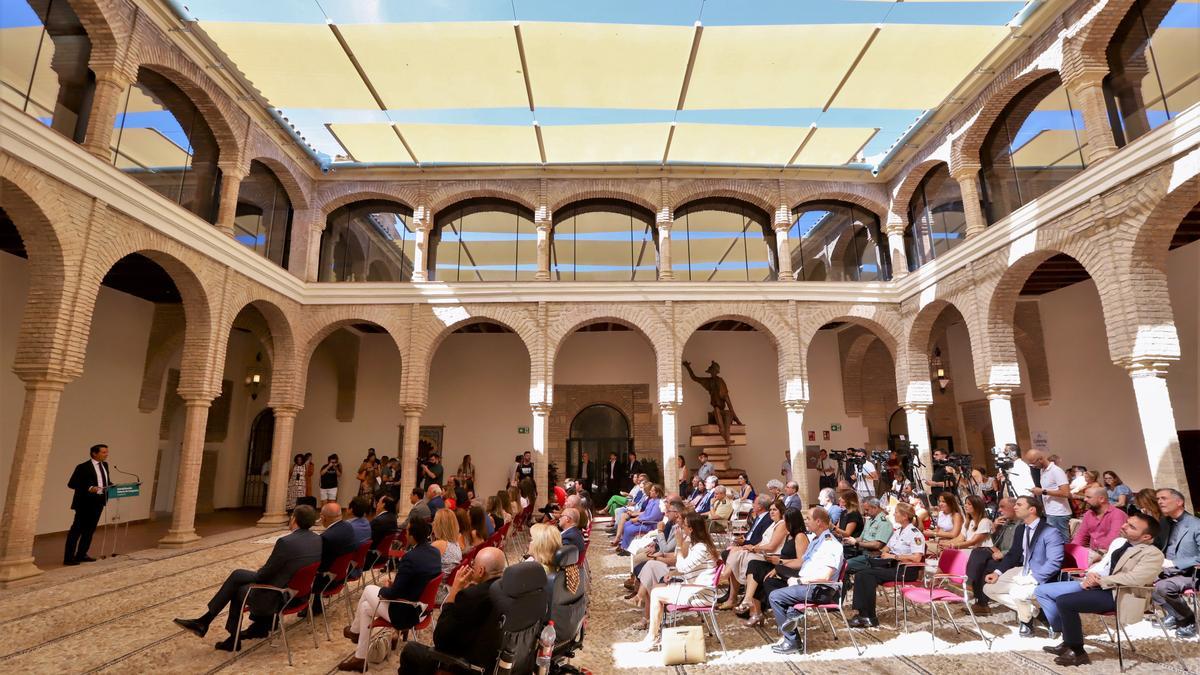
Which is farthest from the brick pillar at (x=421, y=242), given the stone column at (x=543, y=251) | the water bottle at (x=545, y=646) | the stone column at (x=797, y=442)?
the water bottle at (x=545, y=646)

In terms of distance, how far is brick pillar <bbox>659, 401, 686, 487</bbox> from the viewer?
1128cm

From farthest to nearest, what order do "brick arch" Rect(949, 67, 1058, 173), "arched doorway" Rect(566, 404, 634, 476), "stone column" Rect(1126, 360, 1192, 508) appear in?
"arched doorway" Rect(566, 404, 634, 476) < "brick arch" Rect(949, 67, 1058, 173) < "stone column" Rect(1126, 360, 1192, 508)

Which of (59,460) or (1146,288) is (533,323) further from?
(1146,288)

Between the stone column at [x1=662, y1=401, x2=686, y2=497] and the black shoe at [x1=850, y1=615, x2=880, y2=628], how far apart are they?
624 centimetres

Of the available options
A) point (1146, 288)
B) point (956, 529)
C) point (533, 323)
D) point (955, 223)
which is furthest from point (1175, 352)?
point (533, 323)

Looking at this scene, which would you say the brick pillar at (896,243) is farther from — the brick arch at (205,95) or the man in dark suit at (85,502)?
the man in dark suit at (85,502)

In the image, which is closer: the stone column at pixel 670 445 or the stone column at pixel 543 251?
the stone column at pixel 670 445

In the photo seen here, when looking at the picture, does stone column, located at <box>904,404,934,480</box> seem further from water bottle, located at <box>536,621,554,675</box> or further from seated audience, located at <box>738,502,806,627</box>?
water bottle, located at <box>536,621,554,675</box>

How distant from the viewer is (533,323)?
11859mm

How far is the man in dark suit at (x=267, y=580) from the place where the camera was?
419 centimetres

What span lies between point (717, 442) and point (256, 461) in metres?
11.1

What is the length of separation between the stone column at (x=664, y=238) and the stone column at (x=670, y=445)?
276 centimetres

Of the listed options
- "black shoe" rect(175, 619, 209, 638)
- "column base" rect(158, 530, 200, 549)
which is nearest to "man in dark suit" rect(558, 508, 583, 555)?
"black shoe" rect(175, 619, 209, 638)

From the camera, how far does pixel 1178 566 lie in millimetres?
4227
